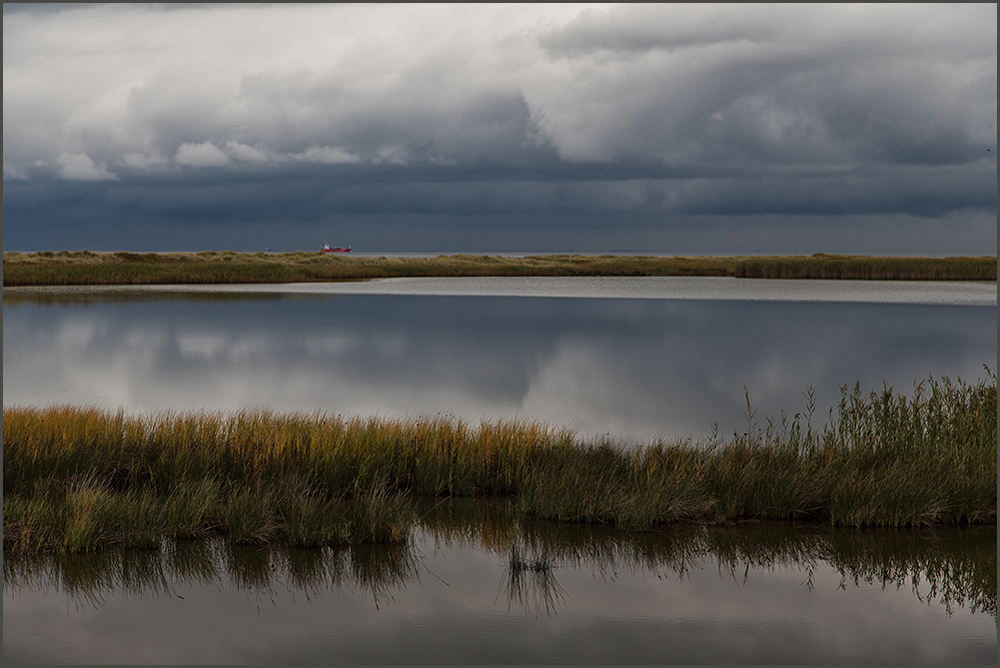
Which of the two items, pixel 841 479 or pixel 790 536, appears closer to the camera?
pixel 790 536

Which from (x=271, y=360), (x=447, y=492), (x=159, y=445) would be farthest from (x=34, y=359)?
(x=447, y=492)

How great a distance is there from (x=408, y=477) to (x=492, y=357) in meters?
14.5

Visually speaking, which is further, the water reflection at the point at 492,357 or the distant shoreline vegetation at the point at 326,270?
the distant shoreline vegetation at the point at 326,270

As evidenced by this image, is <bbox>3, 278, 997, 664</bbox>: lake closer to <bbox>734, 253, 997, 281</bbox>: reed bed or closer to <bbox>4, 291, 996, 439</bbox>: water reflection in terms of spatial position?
<bbox>4, 291, 996, 439</bbox>: water reflection

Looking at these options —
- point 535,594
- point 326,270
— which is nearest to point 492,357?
point 535,594

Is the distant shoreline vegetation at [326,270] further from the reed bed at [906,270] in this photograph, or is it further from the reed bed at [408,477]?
the reed bed at [408,477]

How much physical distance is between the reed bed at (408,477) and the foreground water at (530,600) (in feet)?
0.77

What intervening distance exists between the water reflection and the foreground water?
18.7ft

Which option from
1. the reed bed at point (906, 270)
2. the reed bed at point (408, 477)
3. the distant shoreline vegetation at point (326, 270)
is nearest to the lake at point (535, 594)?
the reed bed at point (408, 477)

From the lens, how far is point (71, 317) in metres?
33.2

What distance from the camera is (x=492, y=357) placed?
2366cm

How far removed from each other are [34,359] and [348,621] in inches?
807

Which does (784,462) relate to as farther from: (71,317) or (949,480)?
(71,317)

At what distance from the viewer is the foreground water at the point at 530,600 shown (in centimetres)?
571
